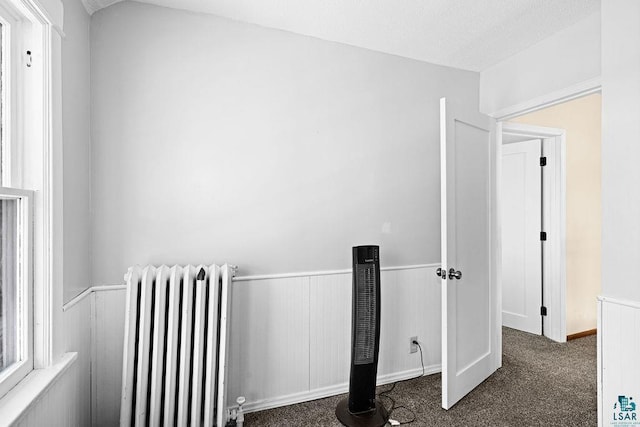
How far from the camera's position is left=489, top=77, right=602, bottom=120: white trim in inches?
87.0

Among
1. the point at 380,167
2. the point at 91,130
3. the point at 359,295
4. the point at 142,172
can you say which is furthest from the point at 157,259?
the point at 380,167

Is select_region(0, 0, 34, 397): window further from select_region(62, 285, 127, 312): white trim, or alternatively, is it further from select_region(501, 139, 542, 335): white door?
select_region(501, 139, 542, 335): white door

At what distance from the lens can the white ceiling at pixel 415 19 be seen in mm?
2080

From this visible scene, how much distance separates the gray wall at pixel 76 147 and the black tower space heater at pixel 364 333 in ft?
4.70

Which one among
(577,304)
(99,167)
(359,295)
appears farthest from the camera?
(577,304)

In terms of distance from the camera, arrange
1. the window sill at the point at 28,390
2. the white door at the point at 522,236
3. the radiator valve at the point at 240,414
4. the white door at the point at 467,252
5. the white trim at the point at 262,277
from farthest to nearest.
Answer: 1. the white door at the point at 522,236
2. the white door at the point at 467,252
3. the radiator valve at the point at 240,414
4. the white trim at the point at 262,277
5. the window sill at the point at 28,390

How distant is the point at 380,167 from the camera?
2676 mm

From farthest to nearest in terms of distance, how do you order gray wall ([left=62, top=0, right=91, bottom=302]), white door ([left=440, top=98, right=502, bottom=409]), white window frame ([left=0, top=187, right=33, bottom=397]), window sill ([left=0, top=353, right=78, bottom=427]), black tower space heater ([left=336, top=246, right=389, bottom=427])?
1. white door ([left=440, top=98, right=502, bottom=409])
2. black tower space heater ([left=336, top=246, right=389, bottom=427])
3. gray wall ([left=62, top=0, right=91, bottom=302])
4. white window frame ([left=0, top=187, right=33, bottom=397])
5. window sill ([left=0, top=353, right=78, bottom=427])

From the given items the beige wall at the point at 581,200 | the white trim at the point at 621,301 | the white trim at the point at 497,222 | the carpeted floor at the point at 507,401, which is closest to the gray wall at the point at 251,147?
the white trim at the point at 497,222

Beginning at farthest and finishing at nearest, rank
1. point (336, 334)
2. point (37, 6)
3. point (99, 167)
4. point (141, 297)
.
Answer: point (336, 334), point (99, 167), point (141, 297), point (37, 6)

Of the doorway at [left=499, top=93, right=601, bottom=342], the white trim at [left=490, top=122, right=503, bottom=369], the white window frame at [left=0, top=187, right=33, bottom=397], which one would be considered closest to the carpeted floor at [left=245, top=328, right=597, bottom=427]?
the white trim at [left=490, top=122, right=503, bottom=369]

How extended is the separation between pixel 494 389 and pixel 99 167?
288cm

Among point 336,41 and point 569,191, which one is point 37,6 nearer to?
point 336,41

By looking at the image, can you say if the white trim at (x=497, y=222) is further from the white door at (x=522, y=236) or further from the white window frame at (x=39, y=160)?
the white window frame at (x=39, y=160)
